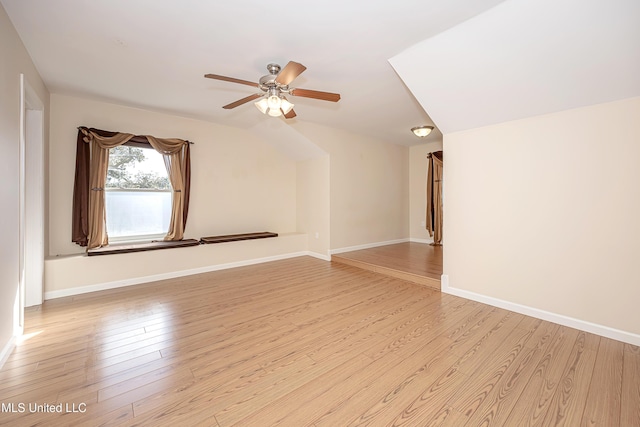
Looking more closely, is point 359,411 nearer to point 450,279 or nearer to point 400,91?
point 450,279

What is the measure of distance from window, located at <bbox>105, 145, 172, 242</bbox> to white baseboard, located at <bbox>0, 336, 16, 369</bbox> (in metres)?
2.10

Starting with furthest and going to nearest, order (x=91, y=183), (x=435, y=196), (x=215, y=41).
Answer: (x=435, y=196) < (x=91, y=183) < (x=215, y=41)

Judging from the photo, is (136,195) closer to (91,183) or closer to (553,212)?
(91,183)

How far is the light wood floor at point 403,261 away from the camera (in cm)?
383

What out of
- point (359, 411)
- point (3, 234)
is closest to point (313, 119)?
point (3, 234)

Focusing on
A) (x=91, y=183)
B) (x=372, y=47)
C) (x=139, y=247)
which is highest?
(x=372, y=47)

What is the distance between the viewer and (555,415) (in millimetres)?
1474

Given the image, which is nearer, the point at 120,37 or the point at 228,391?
the point at 228,391

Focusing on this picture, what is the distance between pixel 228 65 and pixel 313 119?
206 cm

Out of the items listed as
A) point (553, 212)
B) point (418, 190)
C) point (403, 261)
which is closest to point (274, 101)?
point (553, 212)

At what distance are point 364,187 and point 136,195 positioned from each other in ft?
13.9

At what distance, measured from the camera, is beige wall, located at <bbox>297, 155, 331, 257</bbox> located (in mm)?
5297

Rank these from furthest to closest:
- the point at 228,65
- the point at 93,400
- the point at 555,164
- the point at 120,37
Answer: the point at 228,65, the point at 555,164, the point at 120,37, the point at 93,400

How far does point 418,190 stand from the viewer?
22.4ft
